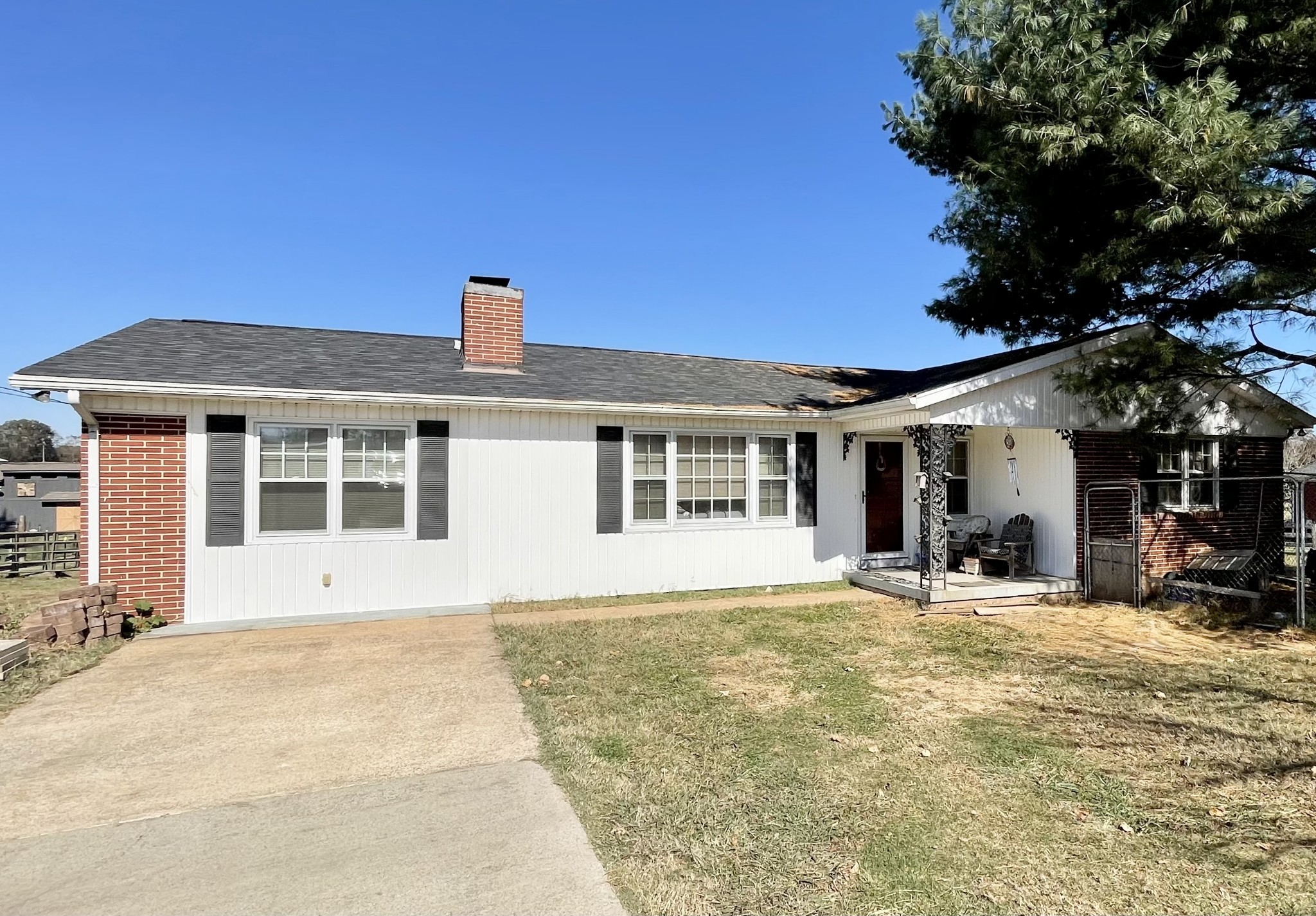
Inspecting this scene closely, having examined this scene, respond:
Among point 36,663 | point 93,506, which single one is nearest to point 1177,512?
point 36,663

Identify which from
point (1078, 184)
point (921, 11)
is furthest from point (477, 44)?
point (1078, 184)

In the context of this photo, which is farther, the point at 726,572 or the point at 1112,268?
the point at 726,572

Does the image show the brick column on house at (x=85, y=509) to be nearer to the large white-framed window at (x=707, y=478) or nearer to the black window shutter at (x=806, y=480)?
the large white-framed window at (x=707, y=478)

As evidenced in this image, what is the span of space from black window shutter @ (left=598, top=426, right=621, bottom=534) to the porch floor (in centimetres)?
412

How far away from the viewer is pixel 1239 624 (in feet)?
24.9

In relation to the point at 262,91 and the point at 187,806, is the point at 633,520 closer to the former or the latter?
the point at 187,806

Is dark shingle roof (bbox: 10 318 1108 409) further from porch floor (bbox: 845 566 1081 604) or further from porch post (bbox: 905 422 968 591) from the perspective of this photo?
porch floor (bbox: 845 566 1081 604)

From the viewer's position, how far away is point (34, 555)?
609 inches

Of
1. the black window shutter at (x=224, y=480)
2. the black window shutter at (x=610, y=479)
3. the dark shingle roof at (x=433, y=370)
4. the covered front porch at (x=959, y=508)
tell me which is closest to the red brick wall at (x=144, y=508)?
the black window shutter at (x=224, y=480)

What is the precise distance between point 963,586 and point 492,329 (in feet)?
26.3

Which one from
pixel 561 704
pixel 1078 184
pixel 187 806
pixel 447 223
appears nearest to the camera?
pixel 187 806

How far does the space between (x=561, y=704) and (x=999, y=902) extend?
3.15 metres

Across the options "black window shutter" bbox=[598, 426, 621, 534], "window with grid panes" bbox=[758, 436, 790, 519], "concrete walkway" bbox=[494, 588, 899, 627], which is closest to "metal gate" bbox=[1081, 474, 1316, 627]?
"concrete walkway" bbox=[494, 588, 899, 627]

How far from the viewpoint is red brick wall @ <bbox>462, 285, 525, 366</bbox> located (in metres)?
9.93
